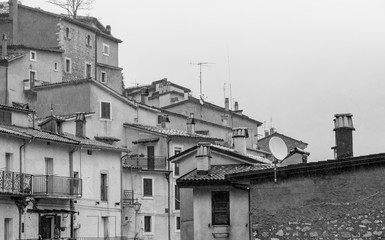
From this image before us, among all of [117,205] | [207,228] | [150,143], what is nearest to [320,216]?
[207,228]

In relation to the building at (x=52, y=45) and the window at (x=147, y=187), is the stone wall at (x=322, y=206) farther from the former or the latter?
the building at (x=52, y=45)

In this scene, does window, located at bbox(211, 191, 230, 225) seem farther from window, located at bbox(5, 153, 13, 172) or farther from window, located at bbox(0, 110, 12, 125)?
window, located at bbox(0, 110, 12, 125)

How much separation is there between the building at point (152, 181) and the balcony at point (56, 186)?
12262 millimetres

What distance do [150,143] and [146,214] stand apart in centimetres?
624

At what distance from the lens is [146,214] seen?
6925cm

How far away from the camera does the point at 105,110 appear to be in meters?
71.2

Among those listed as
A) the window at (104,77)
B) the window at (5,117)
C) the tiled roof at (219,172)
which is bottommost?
the tiled roof at (219,172)

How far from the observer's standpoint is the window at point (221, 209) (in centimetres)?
3859

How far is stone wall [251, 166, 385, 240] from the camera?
2662cm

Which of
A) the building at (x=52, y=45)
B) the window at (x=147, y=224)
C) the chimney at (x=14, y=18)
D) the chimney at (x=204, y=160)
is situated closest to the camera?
the chimney at (x=204, y=160)

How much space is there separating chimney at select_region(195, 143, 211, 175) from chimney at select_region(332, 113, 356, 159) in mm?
9603

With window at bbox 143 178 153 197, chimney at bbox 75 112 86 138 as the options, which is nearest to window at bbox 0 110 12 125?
chimney at bbox 75 112 86 138

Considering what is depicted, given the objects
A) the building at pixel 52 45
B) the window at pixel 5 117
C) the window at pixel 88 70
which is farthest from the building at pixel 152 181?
the window at pixel 5 117

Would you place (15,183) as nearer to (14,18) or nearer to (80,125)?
(80,125)
